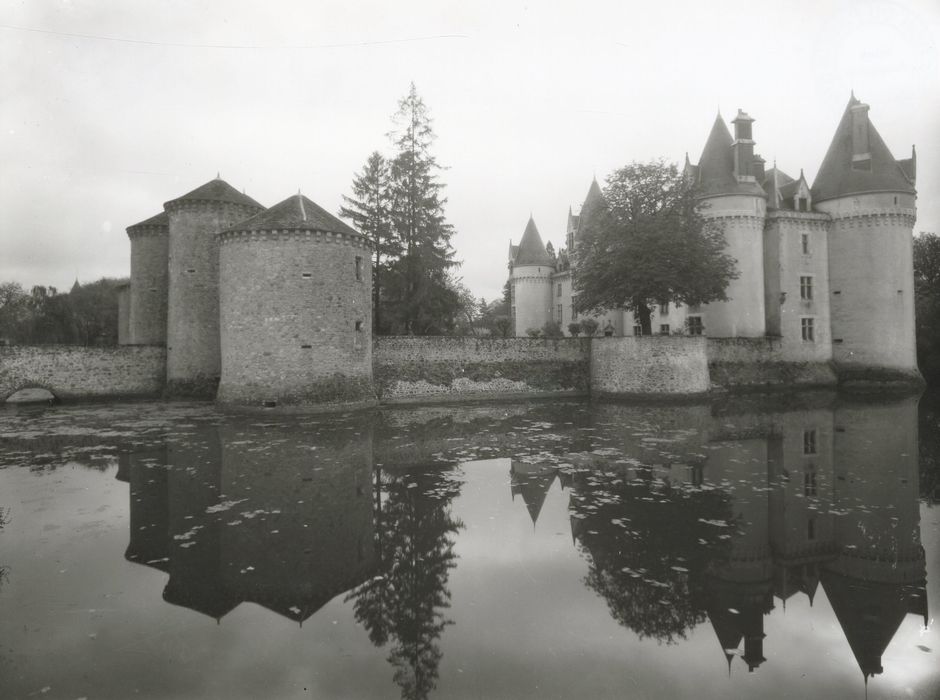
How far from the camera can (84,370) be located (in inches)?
927

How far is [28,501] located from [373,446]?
21.8 ft

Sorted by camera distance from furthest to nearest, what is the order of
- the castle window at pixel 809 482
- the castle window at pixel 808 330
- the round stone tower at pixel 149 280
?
1. the castle window at pixel 808 330
2. the round stone tower at pixel 149 280
3. the castle window at pixel 809 482

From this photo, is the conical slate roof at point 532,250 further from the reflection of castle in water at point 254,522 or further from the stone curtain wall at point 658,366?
the reflection of castle in water at point 254,522

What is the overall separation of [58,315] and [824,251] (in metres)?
61.5

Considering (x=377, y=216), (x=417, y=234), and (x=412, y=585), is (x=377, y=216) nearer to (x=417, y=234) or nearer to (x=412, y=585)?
(x=417, y=234)

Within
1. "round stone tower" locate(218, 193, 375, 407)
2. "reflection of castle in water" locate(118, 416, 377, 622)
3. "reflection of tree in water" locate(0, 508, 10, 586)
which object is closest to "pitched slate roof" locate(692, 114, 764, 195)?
"round stone tower" locate(218, 193, 375, 407)

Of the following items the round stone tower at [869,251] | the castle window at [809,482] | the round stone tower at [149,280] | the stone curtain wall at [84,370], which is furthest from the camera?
the round stone tower at [869,251]

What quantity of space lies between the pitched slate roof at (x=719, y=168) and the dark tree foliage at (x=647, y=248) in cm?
494

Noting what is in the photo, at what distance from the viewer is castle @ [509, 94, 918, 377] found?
1216 inches

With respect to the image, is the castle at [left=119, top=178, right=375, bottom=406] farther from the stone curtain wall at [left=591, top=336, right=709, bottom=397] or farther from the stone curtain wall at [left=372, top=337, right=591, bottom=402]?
the stone curtain wall at [left=591, top=336, right=709, bottom=397]

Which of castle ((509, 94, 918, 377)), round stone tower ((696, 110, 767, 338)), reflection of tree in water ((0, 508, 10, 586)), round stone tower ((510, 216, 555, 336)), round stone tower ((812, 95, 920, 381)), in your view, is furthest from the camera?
round stone tower ((510, 216, 555, 336))

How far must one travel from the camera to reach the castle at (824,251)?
30.9 meters

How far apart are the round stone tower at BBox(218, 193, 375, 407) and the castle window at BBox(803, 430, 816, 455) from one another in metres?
14.3

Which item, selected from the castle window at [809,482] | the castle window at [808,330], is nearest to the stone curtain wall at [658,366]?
the castle window at [808,330]
